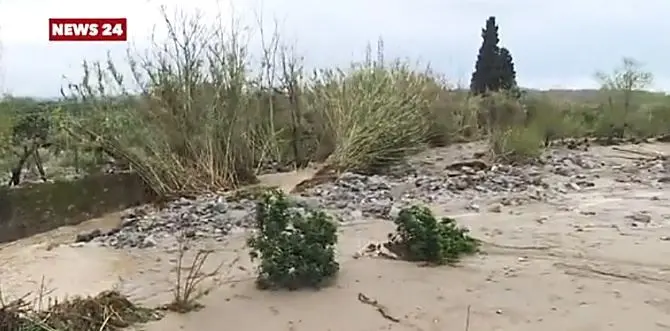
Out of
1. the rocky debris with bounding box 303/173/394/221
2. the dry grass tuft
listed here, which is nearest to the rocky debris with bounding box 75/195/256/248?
the rocky debris with bounding box 303/173/394/221

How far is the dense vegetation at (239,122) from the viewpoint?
1380cm

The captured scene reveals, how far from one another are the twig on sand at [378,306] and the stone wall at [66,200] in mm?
8048

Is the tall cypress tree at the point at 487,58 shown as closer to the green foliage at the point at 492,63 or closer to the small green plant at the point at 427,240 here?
the green foliage at the point at 492,63

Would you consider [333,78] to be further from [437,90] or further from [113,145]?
[113,145]

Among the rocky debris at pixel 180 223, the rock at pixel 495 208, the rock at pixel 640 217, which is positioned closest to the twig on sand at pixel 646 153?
the rock at pixel 495 208

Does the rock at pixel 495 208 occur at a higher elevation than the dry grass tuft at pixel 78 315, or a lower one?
higher

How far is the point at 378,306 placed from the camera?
6336 mm

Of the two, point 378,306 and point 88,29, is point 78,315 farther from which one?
Result: point 88,29

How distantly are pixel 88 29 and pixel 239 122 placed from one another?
3589mm

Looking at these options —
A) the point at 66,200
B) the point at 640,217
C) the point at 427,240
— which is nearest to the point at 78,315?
the point at 427,240

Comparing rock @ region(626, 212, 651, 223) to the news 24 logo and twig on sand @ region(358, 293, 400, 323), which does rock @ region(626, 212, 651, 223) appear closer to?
twig on sand @ region(358, 293, 400, 323)

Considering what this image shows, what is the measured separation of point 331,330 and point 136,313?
149cm

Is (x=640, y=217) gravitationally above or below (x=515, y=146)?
below

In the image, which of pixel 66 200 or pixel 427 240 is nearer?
pixel 427 240
